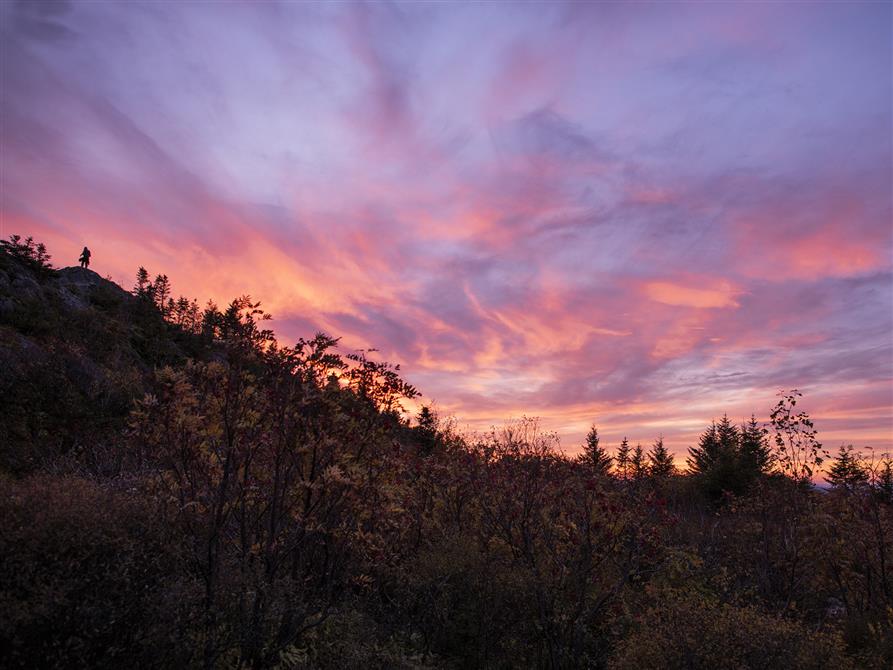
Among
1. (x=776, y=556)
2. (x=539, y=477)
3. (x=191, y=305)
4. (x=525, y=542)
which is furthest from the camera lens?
(x=191, y=305)

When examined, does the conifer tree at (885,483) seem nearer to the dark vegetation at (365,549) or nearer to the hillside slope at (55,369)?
the dark vegetation at (365,549)

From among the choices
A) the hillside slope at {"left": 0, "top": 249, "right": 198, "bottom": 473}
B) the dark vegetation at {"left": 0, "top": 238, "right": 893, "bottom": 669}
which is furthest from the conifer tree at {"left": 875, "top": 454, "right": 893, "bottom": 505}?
the hillside slope at {"left": 0, "top": 249, "right": 198, "bottom": 473}

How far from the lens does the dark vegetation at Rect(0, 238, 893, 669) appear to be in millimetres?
4367

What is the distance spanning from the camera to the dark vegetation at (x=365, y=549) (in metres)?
4.37

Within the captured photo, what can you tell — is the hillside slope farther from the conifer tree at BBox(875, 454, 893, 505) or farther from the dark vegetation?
the conifer tree at BBox(875, 454, 893, 505)

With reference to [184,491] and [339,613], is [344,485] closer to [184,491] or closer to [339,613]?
[184,491]

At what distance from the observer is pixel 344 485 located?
595cm

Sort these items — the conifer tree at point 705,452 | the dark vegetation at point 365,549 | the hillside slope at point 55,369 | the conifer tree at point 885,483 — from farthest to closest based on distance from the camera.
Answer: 1. the conifer tree at point 705,452
2. the hillside slope at point 55,369
3. the conifer tree at point 885,483
4. the dark vegetation at point 365,549

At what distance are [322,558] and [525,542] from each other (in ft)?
13.6

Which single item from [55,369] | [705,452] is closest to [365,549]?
[55,369]

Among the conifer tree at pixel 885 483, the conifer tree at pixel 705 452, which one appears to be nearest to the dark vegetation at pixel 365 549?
the conifer tree at pixel 885 483

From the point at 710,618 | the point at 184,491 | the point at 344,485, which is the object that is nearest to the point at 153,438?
the point at 184,491

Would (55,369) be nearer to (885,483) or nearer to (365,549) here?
(365,549)

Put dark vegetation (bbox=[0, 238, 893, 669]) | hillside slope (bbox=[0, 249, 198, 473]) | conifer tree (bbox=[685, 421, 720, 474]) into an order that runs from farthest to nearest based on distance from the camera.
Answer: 1. conifer tree (bbox=[685, 421, 720, 474])
2. hillside slope (bbox=[0, 249, 198, 473])
3. dark vegetation (bbox=[0, 238, 893, 669])
